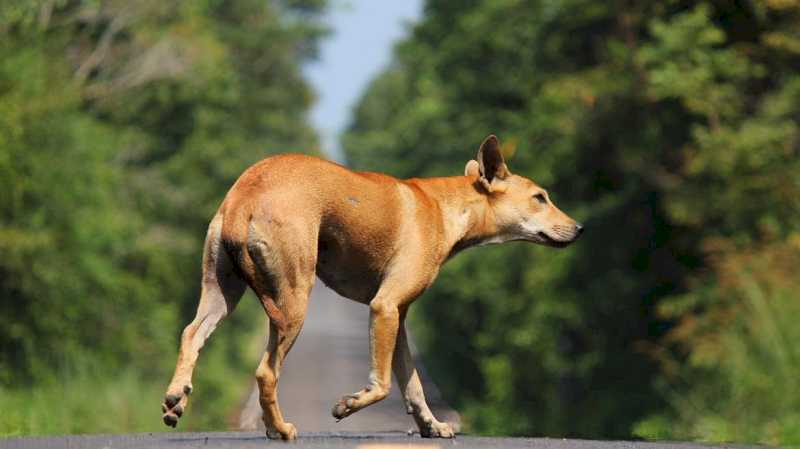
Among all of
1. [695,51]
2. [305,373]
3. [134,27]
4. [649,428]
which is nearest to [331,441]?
[649,428]

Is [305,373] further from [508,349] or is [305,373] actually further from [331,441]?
[331,441]

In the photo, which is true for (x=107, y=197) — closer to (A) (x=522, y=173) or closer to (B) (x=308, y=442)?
(A) (x=522, y=173)

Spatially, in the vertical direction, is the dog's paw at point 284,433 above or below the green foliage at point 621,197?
above

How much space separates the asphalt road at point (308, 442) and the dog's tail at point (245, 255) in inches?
29.3

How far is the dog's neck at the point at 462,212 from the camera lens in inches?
448

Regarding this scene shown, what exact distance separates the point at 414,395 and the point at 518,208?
1.63 meters

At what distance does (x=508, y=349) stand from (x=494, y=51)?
7.05 meters

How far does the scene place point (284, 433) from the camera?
10.1 meters

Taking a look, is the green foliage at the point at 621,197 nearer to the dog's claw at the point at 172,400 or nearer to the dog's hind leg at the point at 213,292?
the dog's hind leg at the point at 213,292

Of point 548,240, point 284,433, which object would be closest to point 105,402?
point 548,240

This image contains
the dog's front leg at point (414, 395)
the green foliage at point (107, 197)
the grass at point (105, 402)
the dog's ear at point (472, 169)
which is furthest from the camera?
the green foliage at point (107, 197)

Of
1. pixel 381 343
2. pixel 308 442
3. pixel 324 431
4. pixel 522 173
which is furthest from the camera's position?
pixel 522 173

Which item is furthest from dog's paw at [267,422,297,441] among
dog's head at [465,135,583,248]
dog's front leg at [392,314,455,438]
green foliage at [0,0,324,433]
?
green foliage at [0,0,324,433]

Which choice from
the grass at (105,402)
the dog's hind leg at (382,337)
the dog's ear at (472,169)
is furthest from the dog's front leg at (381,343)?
the grass at (105,402)
